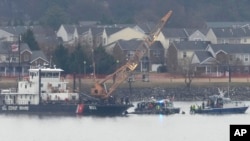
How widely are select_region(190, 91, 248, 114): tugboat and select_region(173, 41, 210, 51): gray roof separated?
33600 millimetres

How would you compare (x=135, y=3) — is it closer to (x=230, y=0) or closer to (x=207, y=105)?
(x=230, y=0)

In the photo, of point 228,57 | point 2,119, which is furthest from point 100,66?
point 2,119

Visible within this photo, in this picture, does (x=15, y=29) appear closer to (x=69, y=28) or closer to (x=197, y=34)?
(x=69, y=28)

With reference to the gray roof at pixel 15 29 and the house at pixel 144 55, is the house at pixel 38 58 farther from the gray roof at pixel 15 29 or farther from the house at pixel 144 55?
the gray roof at pixel 15 29

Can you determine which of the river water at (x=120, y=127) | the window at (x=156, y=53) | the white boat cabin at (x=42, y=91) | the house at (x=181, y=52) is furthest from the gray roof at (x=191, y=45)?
the river water at (x=120, y=127)

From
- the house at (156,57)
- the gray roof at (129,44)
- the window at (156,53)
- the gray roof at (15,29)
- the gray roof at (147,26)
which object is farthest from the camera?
the gray roof at (147,26)

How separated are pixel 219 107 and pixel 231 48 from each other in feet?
115

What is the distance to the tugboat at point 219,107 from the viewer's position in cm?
8300

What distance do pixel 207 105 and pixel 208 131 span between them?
18.8 m

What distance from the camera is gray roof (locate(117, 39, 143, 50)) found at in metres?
118

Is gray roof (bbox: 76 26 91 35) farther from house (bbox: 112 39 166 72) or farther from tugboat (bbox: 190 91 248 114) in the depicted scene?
tugboat (bbox: 190 91 248 114)

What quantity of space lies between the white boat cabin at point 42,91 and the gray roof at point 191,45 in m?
33.4

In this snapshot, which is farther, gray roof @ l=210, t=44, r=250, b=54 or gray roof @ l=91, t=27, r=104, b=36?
gray roof @ l=91, t=27, r=104, b=36

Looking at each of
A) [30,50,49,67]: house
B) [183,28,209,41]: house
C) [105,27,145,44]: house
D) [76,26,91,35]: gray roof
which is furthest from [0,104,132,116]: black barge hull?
[76,26,91,35]: gray roof
